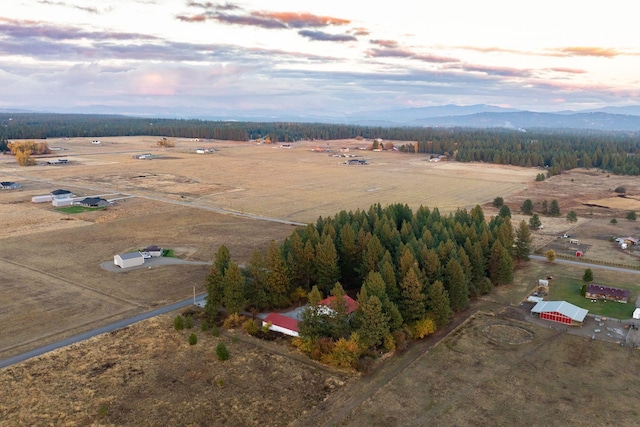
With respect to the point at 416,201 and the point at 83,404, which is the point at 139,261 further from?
the point at 416,201

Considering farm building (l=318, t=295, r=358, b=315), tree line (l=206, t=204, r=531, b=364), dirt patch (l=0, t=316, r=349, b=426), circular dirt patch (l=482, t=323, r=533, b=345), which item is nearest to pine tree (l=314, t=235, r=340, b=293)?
tree line (l=206, t=204, r=531, b=364)

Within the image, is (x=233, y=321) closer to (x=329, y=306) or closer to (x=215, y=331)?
(x=215, y=331)

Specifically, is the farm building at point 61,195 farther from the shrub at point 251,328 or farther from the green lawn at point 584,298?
the green lawn at point 584,298

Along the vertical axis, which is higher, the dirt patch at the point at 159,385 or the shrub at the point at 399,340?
the shrub at the point at 399,340

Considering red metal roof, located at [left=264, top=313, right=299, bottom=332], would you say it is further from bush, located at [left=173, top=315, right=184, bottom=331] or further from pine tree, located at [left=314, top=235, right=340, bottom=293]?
pine tree, located at [left=314, top=235, right=340, bottom=293]

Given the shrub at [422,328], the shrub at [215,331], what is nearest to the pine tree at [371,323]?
the shrub at [422,328]

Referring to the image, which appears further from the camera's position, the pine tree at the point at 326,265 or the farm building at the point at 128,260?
the farm building at the point at 128,260
